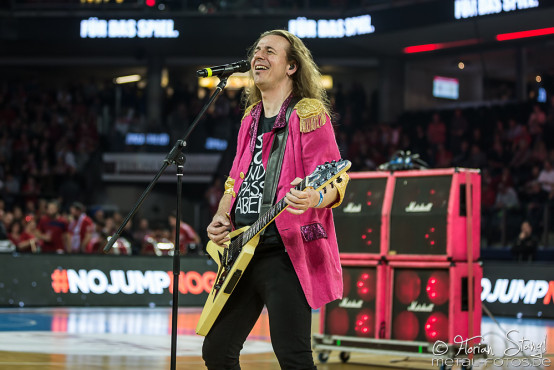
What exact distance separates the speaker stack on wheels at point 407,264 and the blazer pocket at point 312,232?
12.9ft

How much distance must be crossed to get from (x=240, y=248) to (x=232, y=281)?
173 millimetres

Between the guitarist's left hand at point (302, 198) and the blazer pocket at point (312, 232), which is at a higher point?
the guitarist's left hand at point (302, 198)

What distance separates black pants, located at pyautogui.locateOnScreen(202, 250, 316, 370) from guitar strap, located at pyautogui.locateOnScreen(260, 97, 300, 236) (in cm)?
21

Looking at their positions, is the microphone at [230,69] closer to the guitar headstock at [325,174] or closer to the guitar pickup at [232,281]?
the guitar headstock at [325,174]

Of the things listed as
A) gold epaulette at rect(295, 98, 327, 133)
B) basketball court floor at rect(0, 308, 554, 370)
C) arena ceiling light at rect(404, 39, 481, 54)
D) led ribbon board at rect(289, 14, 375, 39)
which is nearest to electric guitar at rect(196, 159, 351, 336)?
gold epaulette at rect(295, 98, 327, 133)

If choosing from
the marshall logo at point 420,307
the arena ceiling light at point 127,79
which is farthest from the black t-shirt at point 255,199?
the arena ceiling light at point 127,79

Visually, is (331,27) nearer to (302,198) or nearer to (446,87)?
(446,87)

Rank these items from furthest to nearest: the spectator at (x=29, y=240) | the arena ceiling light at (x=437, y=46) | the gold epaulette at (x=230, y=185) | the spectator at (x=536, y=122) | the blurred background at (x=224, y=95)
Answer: the arena ceiling light at (x=437, y=46)
the blurred background at (x=224, y=95)
the spectator at (x=536, y=122)
the spectator at (x=29, y=240)
the gold epaulette at (x=230, y=185)

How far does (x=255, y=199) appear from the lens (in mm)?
4293

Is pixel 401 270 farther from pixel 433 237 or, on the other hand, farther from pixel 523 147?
pixel 523 147

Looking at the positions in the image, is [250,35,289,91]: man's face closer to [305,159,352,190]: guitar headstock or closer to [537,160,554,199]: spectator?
[305,159,352,190]: guitar headstock

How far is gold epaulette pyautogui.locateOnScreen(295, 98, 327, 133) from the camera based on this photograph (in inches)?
167

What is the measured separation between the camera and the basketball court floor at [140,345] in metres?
7.97

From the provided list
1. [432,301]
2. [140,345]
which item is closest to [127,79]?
[140,345]
